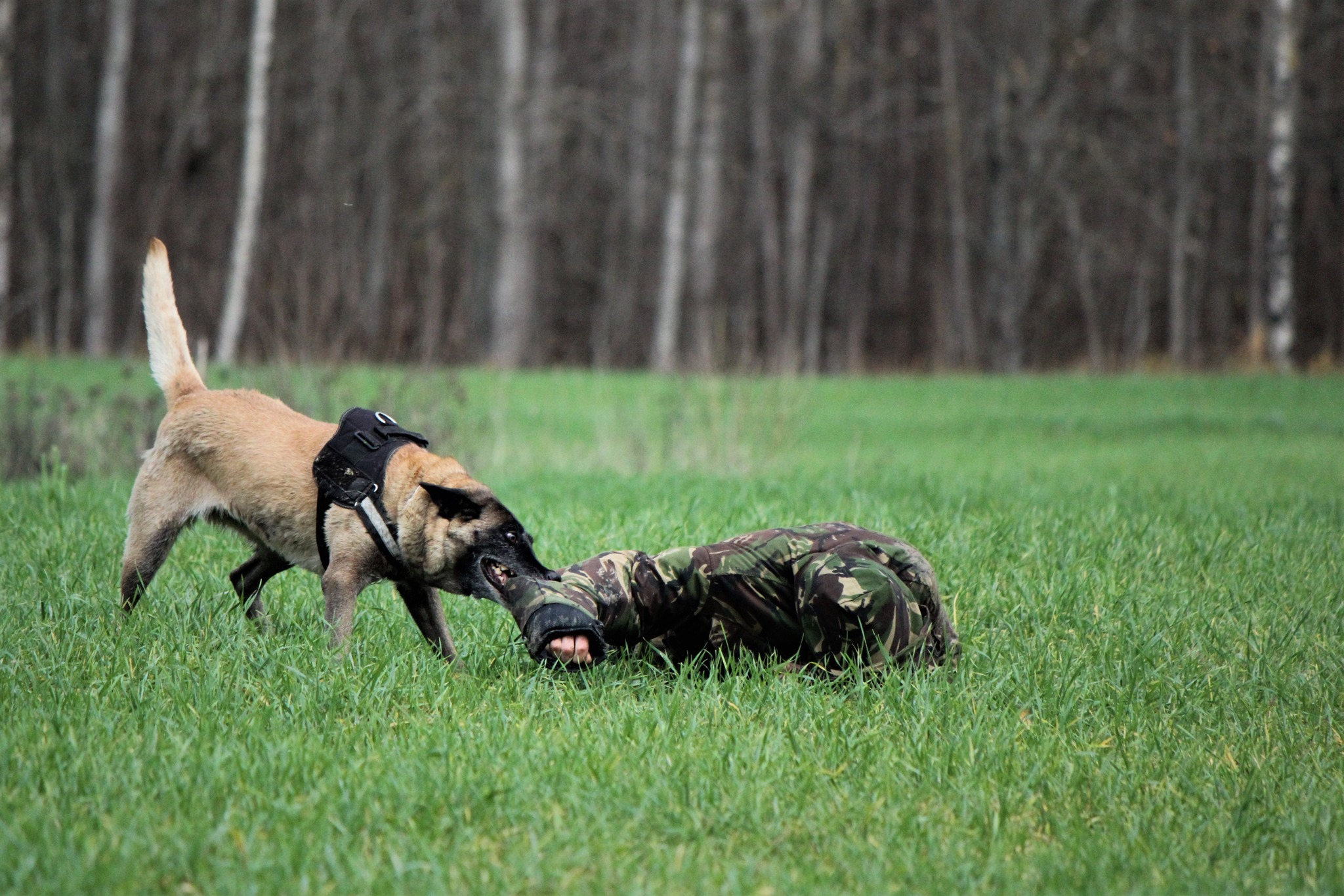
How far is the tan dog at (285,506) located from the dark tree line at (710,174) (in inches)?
653

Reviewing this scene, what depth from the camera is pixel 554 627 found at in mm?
3977

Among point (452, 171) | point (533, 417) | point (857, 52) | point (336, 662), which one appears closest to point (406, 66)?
point (452, 171)

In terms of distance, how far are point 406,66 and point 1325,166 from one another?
803 inches

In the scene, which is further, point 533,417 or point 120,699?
point 533,417

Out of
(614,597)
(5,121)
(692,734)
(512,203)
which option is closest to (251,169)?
(5,121)

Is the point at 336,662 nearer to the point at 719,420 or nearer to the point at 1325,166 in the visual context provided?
the point at 719,420

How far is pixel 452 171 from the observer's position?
28.3 meters

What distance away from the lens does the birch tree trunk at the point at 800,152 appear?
25.8m

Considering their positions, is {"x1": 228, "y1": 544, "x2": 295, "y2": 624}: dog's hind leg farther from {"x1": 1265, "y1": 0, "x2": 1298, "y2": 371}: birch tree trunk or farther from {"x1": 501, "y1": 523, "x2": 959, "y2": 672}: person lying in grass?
{"x1": 1265, "y1": 0, "x2": 1298, "y2": 371}: birch tree trunk

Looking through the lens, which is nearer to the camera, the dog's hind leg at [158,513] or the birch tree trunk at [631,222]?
the dog's hind leg at [158,513]

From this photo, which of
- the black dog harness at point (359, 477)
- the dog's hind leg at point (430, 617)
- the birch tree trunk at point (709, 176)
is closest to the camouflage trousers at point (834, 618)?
Answer: the dog's hind leg at point (430, 617)

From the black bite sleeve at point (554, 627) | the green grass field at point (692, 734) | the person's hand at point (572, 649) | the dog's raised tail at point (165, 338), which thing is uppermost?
the dog's raised tail at point (165, 338)

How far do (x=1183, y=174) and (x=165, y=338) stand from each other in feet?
78.2

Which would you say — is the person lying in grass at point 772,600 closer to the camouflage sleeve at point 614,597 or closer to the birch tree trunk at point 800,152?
the camouflage sleeve at point 614,597
